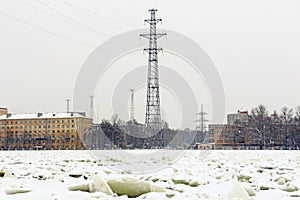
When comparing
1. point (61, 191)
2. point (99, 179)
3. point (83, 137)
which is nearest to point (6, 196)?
point (61, 191)

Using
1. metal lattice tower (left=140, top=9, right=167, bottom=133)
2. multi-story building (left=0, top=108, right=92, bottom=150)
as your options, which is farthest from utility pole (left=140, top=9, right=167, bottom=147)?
multi-story building (left=0, top=108, right=92, bottom=150)

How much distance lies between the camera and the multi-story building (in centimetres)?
8694

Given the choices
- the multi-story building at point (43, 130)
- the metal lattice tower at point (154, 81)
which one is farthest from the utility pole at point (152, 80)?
the multi-story building at point (43, 130)

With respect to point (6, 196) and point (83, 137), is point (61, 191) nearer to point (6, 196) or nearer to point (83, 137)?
point (6, 196)

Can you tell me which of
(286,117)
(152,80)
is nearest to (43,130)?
(286,117)

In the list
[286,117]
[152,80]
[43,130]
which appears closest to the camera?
[152,80]

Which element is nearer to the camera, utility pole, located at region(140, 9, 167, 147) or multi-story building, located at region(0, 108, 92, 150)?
utility pole, located at region(140, 9, 167, 147)

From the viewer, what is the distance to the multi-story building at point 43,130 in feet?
285

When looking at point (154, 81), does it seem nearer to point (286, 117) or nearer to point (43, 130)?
point (286, 117)

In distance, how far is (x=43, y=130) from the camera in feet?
357

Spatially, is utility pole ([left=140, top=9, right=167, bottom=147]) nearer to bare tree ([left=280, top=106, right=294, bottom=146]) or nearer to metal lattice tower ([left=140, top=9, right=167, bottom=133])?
metal lattice tower ([left=140, top=9, right=167, bottom=133])

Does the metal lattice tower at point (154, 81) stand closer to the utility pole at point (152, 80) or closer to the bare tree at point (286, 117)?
the utility pole at point (152, 80)

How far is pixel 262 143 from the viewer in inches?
2916

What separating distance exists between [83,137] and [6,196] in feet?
255
